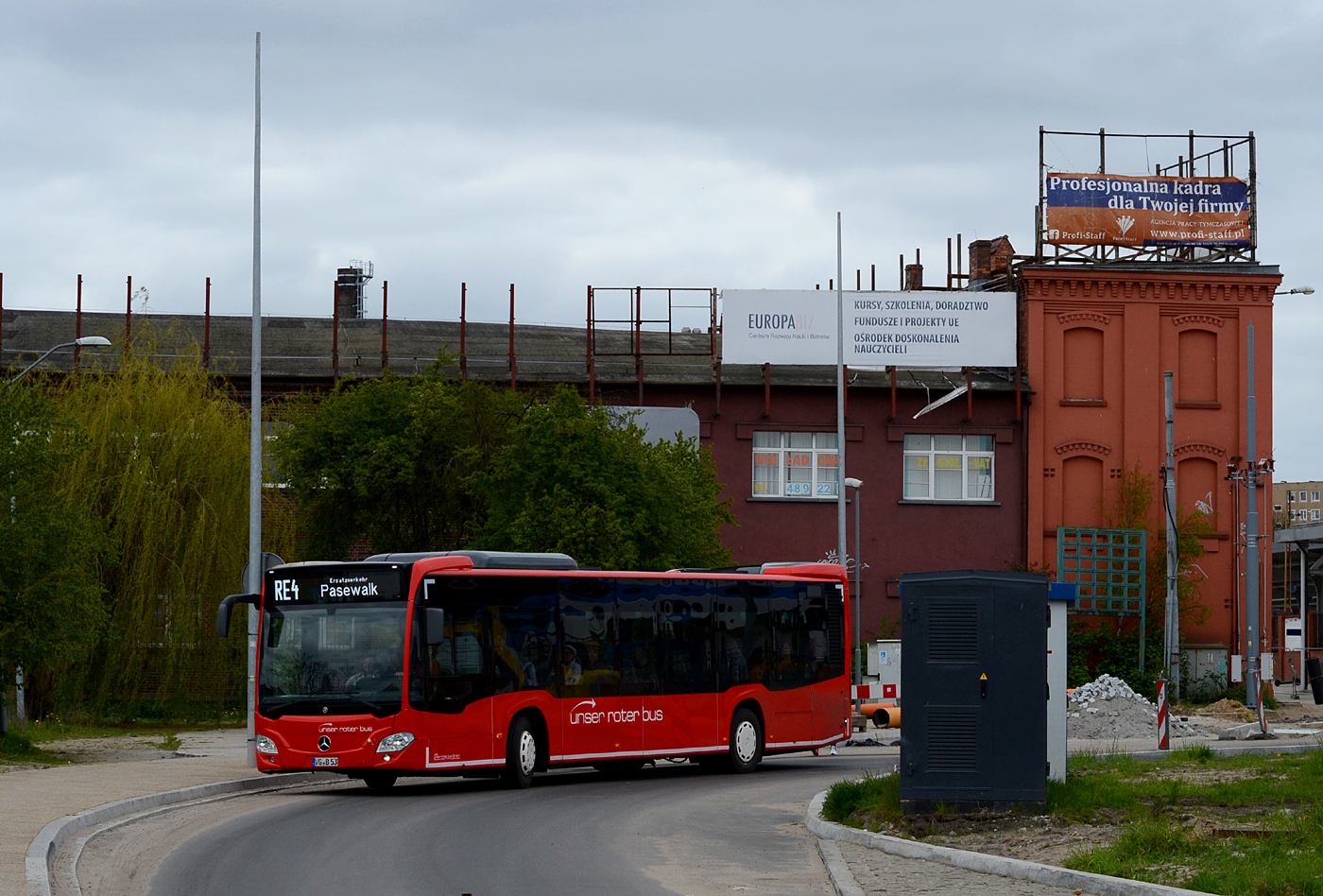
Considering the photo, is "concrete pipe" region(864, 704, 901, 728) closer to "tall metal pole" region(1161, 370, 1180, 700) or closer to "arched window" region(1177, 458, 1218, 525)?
"tall metal pole" region(1161, 370, 1180, 700)

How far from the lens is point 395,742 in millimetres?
20328

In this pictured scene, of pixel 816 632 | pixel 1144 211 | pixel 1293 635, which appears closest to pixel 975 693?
Result: pixel 816 632

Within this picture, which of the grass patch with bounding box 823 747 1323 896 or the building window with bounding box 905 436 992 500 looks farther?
the building window with bounding box 905 436 992 500

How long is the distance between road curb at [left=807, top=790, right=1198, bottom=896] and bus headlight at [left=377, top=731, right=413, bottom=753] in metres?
6.51

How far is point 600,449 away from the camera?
40.2 metres

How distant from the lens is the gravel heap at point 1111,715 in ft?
121

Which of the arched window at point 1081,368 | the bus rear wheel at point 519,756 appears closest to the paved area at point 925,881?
the bus rear wheel at point 519,756

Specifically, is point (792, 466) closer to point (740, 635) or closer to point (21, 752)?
point (740, 635)

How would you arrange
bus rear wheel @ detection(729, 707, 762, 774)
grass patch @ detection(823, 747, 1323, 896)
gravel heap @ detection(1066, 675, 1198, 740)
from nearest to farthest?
grass patch @ detection(823, 747, 1323, 896) → bus rear wheel @ detection(729, 707, 762, 774) → gravel heap @ detection(1066, 675, 1198, 740)

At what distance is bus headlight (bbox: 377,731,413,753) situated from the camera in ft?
66.7

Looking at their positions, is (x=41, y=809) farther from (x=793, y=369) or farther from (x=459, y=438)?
(x=793, y=369)

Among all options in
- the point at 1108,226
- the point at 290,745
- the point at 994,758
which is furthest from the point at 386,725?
the point at 1108,226

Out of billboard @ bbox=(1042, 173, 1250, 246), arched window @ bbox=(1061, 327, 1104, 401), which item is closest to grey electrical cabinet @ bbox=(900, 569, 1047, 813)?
arched window @ bbox=(1061, 327, 1104, 401)

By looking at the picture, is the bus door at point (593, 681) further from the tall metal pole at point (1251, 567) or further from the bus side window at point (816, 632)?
A: the tall metal pole at point (1251, 567)
